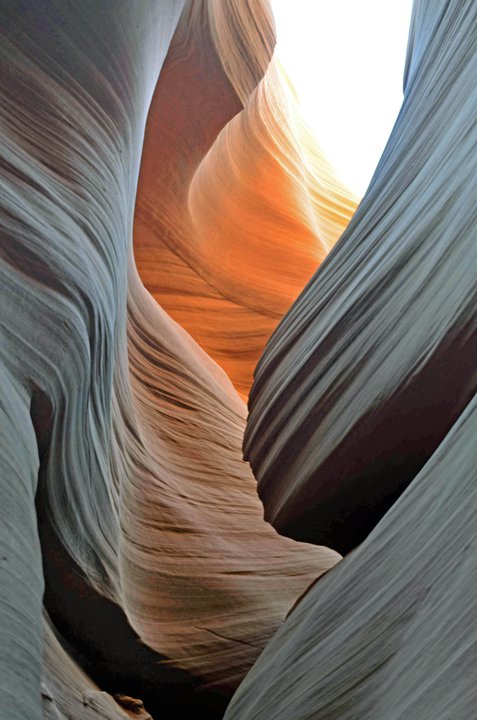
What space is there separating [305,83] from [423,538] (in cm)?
567

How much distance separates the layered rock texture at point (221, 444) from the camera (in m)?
1.24

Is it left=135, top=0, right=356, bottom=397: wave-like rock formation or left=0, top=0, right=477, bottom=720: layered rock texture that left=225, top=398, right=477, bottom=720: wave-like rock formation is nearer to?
left=0, top=0, right=477, bottom=720: layered rock texture

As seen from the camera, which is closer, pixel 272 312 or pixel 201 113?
pixel 201 113

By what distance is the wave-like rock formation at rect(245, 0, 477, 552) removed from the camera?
1535 millimetres

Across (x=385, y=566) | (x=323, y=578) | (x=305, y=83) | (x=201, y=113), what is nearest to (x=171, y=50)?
(x=201, y=113)

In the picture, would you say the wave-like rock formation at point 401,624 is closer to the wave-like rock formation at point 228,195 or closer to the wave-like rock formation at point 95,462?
the wave-like rock formation at point 95,462

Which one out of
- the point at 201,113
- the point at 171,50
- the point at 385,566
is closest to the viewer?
the point at 385,566

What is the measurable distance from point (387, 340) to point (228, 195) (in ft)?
10.1

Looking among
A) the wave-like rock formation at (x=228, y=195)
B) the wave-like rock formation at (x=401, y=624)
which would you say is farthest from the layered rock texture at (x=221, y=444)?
the wave-like rock formation at (x=228, y=195)

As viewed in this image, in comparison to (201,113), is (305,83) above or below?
above

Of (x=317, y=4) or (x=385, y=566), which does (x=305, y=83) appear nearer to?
(x=317, y=4)

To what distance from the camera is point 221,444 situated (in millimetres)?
3010

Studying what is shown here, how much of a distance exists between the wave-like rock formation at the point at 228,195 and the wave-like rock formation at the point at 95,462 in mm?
1081

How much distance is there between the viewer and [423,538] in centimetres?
119
